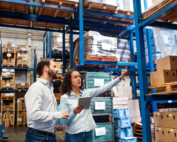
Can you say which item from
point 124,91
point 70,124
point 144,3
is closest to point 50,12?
point 144,3

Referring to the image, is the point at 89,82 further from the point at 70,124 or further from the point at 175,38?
the point at 175,38

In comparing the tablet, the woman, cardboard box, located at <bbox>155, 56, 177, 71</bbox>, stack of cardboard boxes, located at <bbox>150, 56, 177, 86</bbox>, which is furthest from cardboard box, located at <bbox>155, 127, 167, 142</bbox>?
the tablet

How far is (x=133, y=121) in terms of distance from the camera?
289 inches

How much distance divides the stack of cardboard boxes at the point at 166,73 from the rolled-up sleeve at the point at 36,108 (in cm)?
179

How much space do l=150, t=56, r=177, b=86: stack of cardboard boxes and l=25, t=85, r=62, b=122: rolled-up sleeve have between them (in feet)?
5.89

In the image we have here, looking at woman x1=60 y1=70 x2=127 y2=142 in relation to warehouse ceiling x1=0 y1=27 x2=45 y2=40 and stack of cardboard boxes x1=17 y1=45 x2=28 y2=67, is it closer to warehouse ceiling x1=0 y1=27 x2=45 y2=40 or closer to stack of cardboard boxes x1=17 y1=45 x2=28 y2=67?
stack of cardboard boxes x1=17 y1=45 x2=28 y2=67

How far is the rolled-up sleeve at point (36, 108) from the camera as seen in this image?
2.35 m

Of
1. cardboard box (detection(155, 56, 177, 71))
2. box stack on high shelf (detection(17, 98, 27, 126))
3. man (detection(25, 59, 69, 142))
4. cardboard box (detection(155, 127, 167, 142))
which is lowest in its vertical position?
box stack on high shelf (detection(17, 98, 27, 126))

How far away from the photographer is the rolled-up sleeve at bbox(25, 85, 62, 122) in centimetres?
235

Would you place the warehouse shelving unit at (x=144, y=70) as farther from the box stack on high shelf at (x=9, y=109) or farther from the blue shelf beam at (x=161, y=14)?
the box stack on high shelf at (x=9, y=109)

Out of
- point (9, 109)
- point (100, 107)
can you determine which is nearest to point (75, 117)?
point (100, 107)

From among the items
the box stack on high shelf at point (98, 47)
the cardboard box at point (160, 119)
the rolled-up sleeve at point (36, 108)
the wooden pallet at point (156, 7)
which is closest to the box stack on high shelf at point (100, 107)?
the box stack on high shelf at point (98, 47)

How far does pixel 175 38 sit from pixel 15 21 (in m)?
6.21

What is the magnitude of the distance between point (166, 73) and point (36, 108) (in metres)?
2.18
